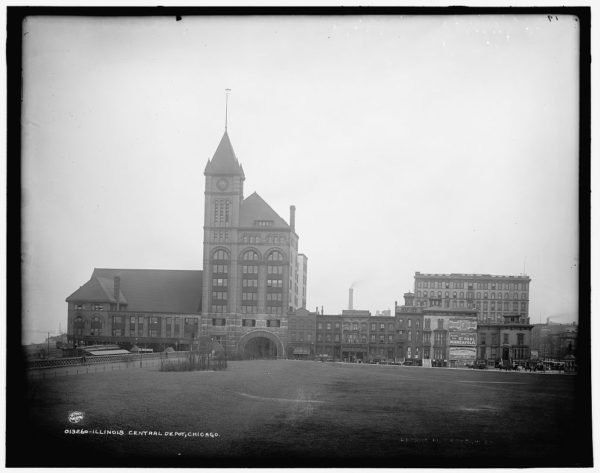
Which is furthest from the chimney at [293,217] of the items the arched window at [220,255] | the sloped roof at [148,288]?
the sloped roof at [148,288]

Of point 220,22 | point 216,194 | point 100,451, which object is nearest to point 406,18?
point 220,22

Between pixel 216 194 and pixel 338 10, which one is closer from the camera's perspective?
pixel 338 10

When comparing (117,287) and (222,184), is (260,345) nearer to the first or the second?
(117,287)

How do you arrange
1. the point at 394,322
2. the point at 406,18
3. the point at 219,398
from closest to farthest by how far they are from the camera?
the point at 406,18 < the point at 219,398 < the point at 394,322

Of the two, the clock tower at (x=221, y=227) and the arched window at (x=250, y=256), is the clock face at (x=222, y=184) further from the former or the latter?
the arched window at (x=250, y=256)

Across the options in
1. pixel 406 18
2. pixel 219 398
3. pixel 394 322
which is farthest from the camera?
pixel 394 322

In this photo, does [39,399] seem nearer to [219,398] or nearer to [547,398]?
[219,398]

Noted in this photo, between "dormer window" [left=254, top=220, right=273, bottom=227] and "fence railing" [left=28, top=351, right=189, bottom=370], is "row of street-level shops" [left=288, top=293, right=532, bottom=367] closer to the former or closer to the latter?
"dormer window" [left=254, top=220, right=273, bottom=227]
